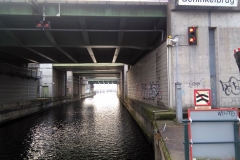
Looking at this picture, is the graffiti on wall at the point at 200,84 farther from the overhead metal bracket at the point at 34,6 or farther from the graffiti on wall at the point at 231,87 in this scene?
the overhead metal bracket at the point at 34,6

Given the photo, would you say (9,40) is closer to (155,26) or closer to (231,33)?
(155,26)

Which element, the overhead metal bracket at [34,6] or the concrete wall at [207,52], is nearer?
the overhead metal bracket at [34,6]

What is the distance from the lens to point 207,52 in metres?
13.9

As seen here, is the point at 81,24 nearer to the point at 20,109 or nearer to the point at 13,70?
the point at 20,109

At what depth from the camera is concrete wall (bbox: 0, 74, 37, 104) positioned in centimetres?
2531

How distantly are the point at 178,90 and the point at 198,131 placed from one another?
7020 mm

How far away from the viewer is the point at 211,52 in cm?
1448

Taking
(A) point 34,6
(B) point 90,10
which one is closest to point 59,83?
(B) point 90,10

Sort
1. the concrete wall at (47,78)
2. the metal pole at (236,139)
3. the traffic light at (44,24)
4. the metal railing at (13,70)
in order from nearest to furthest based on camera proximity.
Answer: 1. the metal pole at (236,139)
2. the traffic light at (44,24)
3. the metal railing at (13,70)
4. the concrete wall at (47,78)

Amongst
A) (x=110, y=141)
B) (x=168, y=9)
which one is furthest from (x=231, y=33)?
(x=110, y=141)

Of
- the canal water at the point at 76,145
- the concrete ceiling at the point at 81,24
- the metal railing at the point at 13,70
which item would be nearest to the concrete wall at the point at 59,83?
the metal railing at the point at 13,70

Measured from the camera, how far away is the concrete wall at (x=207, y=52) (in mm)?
13781

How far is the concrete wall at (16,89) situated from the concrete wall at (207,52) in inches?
839

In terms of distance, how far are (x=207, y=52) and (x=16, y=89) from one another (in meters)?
26.3
